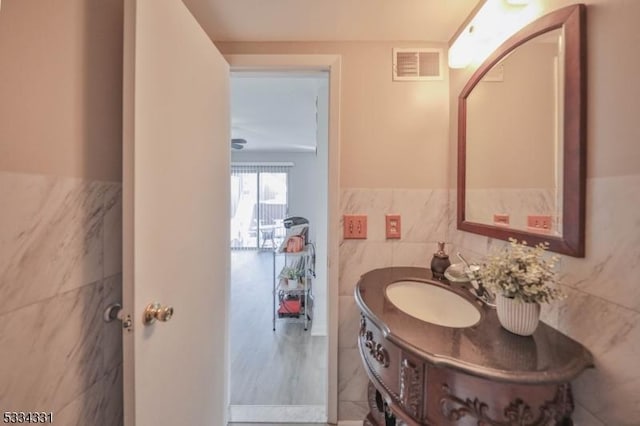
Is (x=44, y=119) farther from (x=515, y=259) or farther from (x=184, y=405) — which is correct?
(x=515, y=259)

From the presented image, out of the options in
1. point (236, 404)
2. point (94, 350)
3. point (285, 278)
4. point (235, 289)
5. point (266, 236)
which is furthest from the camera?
point (266, 236)

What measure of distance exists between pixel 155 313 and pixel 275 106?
8.51ft

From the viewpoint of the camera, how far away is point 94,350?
2.55 ft

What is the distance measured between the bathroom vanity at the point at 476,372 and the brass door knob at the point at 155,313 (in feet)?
2.17

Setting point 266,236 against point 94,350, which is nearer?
point 94,350

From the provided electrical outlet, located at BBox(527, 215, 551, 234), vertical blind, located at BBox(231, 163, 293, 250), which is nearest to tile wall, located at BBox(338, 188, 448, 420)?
electrical outlet, located at BBox(527, 215, 551, 234)

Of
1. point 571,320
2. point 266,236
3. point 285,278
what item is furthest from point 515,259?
point 266,236

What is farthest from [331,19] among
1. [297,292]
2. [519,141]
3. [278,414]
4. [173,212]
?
[297,292]

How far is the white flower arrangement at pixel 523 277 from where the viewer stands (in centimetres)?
68

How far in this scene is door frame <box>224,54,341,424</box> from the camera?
1429 millimetres

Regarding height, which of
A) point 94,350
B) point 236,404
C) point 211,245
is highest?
point 211,245

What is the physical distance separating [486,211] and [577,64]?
600 mm

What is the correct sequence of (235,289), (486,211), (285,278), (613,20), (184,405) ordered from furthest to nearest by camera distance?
(235,289), (285,278), (486,211), (184,405), (613,20)

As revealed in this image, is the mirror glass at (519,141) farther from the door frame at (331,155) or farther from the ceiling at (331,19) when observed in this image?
the door frame at (331,155)
